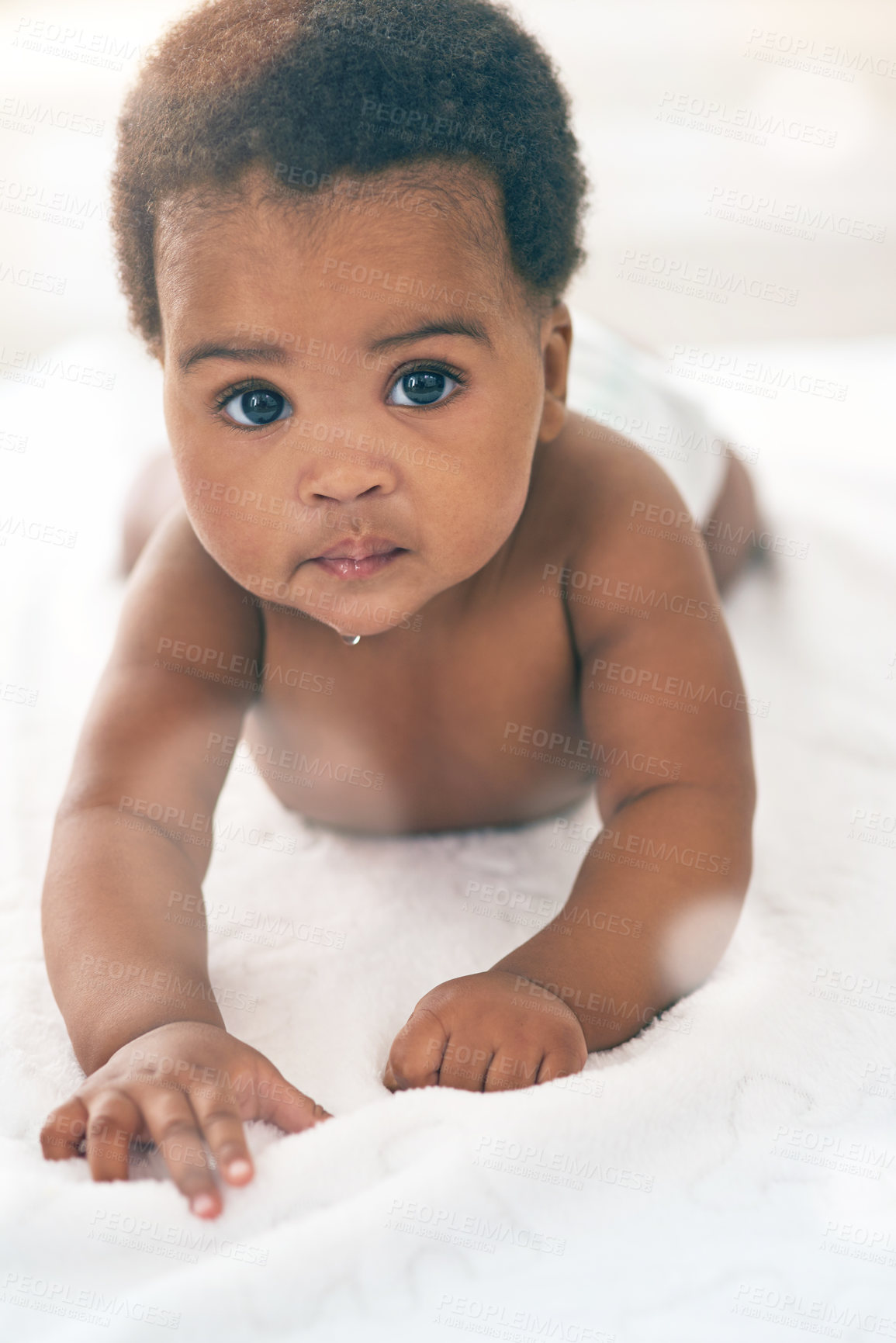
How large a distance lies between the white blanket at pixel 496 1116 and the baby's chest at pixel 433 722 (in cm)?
3

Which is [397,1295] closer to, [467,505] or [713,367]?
[467,505]

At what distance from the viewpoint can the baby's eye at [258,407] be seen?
583 millimetres

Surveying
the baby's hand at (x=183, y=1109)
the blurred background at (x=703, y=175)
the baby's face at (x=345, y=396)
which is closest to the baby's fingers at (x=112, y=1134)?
the baby's hand at (x=183, y=1109)

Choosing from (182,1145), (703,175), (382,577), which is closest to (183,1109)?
(182,1145)

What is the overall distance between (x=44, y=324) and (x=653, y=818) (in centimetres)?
120

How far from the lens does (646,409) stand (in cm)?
119

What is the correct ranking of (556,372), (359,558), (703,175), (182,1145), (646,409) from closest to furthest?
(182,1145) → (359,558) → (556,372) → (646,409) → (703,175)

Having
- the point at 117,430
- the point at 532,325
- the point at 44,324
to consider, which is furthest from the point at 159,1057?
the point at 44,324

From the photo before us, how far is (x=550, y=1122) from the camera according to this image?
1.77 ft

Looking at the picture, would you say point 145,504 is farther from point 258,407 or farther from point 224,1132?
point 224,1132

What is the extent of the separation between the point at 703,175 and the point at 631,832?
1.48 metres

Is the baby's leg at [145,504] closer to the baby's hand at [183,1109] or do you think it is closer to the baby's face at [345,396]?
the baby's face at [345,396]

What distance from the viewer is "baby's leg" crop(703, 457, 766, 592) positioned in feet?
3.86

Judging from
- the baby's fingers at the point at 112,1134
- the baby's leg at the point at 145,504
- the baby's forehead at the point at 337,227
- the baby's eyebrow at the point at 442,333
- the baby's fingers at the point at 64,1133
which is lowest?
the baby's fingers at the point at 64,1133
